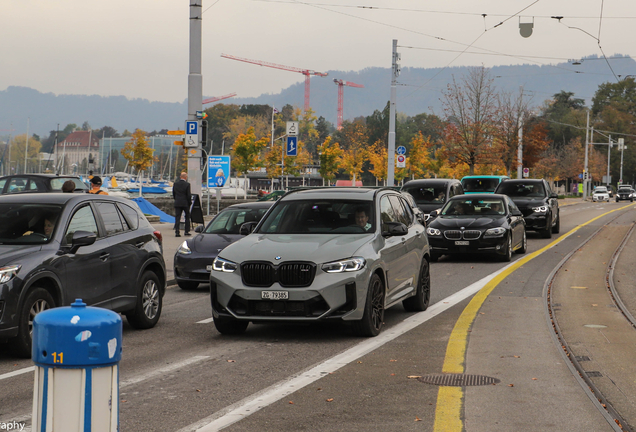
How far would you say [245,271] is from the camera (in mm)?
8758

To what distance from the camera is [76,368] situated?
346 centimetres

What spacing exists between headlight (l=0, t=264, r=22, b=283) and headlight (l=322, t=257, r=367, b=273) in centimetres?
298

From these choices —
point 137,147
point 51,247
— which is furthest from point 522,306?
point 137,147

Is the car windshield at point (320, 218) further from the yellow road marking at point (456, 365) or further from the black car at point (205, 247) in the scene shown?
the black car at point (205, 247)

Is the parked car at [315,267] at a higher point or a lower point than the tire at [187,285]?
higher

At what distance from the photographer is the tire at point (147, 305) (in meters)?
9.55

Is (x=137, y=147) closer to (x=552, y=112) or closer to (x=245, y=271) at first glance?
(x=245, y=271)

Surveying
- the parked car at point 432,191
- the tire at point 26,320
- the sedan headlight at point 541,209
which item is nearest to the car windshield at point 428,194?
the parked car at point 432,191

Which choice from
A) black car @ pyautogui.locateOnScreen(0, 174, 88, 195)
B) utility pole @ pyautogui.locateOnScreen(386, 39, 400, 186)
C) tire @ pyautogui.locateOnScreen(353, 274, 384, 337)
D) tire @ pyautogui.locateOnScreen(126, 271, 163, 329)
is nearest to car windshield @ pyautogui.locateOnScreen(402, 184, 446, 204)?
utility pole @ pyautogui.locateOnScreen(386, 39, 400, 186)

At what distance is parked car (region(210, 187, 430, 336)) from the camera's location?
8.58 metres

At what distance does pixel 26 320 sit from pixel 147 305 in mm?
2293

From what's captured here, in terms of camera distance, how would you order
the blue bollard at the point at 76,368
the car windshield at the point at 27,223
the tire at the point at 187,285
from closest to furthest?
the blue bollard at the point at 76,368
the car windshield at the point at 27,223
the tire at the point at 187,285

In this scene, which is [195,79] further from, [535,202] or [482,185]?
[482,185]

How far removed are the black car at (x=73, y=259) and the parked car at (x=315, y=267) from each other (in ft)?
3.53
